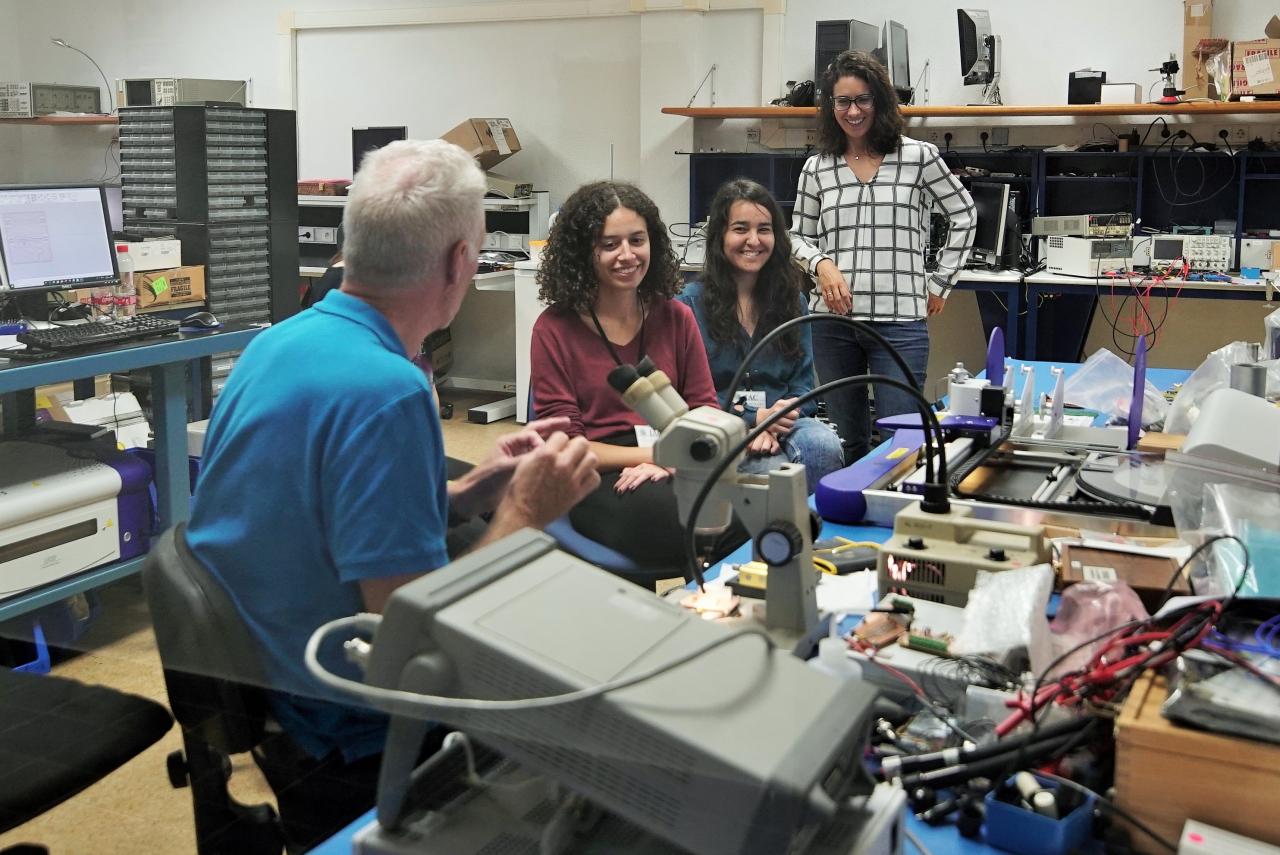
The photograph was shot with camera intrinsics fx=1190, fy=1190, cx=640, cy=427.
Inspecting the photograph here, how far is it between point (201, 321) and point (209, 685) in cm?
201

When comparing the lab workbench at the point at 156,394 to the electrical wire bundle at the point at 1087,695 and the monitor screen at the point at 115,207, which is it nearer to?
the monitor screen at the point at 115,207

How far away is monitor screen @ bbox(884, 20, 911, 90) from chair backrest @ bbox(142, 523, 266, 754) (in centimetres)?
408

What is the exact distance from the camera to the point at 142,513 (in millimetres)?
2865

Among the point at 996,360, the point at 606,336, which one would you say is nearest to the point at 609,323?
the point at 606,336

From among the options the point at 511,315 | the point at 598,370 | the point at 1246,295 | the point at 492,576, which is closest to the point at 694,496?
the point at 492,576

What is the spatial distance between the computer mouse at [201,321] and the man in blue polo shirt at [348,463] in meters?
1.95

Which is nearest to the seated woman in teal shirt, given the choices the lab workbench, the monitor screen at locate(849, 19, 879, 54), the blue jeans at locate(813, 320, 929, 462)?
the blue jeans at locate(813, 320, 929, 462)

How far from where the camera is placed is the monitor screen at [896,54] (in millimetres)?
4746

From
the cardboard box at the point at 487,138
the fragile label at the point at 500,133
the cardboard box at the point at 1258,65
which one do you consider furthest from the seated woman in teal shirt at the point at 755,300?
the fragile label at the point at 500,133

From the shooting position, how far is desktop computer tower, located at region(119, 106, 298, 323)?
3412mm

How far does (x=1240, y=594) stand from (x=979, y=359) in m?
4.14

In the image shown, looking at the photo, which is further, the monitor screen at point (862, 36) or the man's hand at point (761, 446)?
the monitor screen at point (862, 36)

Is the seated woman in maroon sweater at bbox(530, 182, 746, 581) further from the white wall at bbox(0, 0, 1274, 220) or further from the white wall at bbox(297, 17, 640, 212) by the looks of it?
the white wall at bbox(297, 17, 640, 212)

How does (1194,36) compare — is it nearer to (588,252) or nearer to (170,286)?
(588,252)
